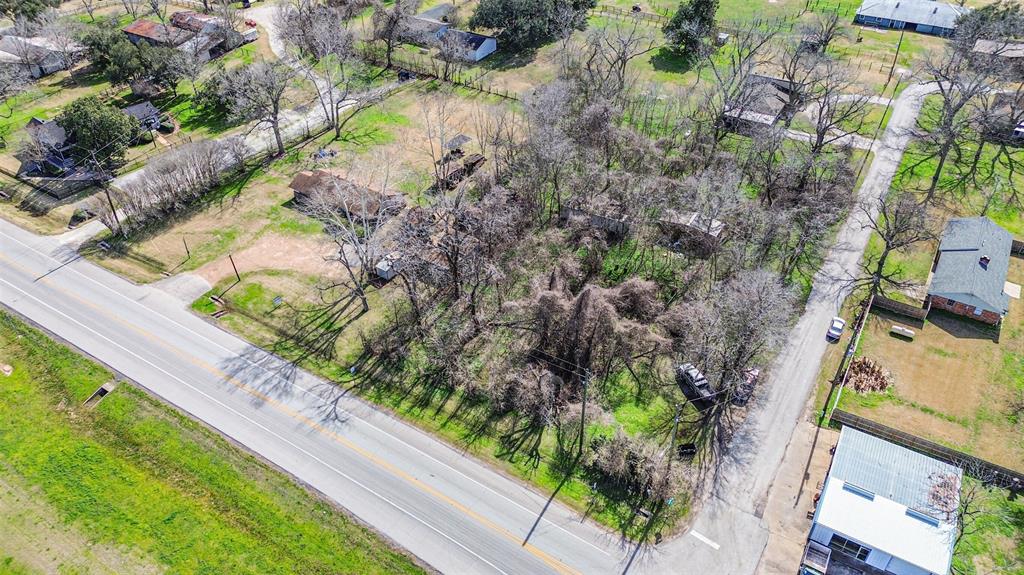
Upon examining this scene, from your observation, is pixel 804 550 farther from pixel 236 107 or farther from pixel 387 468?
pixel 236 107

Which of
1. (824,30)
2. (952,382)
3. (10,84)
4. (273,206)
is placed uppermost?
(824,30)

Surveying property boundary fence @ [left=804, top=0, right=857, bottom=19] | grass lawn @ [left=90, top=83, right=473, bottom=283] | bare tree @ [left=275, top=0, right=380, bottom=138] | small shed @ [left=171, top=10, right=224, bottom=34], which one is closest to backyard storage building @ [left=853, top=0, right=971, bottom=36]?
property boundary fence @ [left=804, top=0, right=857, bottom=19]

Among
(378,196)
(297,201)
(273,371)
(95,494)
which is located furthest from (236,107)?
(95,494)

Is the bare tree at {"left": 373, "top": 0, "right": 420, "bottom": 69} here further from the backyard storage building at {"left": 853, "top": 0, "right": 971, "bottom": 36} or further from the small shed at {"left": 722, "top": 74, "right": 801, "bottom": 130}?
the backyard storage building at {"left": 853, "top": 0, "right": 971, "bottom": 36}

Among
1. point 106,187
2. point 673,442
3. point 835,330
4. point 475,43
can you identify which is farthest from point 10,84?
point 835,330

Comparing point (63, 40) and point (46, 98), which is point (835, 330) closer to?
point (46, 98)

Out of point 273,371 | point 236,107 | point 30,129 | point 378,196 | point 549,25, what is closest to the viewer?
point 273,371

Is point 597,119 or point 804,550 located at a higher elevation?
point 597,119
